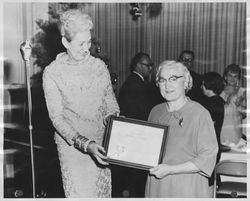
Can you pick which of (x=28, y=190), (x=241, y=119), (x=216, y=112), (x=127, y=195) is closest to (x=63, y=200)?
(x=28, y=190)

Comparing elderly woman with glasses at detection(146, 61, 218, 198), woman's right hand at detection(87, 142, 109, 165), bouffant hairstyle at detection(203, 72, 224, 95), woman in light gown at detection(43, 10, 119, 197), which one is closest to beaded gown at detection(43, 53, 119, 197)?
woman in light gown at detection(43, 10, 119, 197)

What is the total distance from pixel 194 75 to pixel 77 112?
27.5 inches

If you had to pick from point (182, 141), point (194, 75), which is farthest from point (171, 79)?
point (194, 75)

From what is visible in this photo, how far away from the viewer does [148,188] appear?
173 centimetres

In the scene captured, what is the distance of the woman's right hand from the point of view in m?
1.70

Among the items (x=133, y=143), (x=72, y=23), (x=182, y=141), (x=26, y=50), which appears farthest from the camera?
(x=26, y=50)

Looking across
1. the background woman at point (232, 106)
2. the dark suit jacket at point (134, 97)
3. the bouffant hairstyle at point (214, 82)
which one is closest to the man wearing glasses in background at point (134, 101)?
the dark suit jacket at point (134, 97)

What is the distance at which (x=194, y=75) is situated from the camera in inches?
77.4

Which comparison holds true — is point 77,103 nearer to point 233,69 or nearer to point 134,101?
point 134,101

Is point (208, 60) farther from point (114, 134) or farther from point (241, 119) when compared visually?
point (114, 134)

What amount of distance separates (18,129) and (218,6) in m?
1.36

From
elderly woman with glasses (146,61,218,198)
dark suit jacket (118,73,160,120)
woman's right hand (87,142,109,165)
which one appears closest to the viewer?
elderly woman with glasses (146,61,218,198)

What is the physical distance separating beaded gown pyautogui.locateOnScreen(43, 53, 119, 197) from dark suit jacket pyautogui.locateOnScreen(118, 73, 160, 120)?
0.30 feet

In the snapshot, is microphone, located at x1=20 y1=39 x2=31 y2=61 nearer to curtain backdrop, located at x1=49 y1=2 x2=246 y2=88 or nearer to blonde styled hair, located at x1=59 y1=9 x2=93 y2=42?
blonde styled hair, located at x1=59 y1=9 x2=93 y2=42
